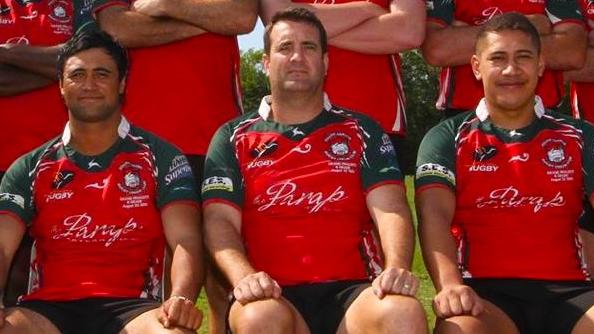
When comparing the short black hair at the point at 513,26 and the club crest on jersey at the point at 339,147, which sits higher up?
the short black hair at the point at 513,26

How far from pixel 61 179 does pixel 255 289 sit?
136 centimetres

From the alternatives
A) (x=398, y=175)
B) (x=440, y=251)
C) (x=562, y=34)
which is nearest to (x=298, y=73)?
(x=398, y=175)

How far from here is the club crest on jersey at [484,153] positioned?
20.1 feet

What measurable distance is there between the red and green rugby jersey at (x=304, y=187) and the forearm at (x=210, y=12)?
637 millimetres

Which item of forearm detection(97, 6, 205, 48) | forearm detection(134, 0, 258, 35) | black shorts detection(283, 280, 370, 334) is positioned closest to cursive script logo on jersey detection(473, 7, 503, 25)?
forearm detection(134, 0, 258, 35)

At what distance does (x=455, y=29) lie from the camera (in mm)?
6781

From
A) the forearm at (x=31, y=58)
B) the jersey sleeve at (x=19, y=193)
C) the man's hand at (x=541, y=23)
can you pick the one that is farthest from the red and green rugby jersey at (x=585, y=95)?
the jersey sleeve at (x=19, y=193)

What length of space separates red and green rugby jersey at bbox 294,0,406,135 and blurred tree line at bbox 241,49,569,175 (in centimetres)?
3942

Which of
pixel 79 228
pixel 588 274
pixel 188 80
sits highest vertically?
pixel 188 80

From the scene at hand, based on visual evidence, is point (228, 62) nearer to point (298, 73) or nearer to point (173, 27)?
point (173, 27)

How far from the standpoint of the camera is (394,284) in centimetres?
523

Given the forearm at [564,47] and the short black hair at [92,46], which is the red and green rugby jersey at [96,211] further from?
the forearm at [564,47]

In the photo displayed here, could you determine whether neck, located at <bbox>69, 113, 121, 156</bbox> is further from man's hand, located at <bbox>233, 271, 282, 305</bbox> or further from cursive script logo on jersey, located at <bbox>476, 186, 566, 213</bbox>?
cursive script logo on jersey, located at <bbox>476, 186, 566, 213</bbox>

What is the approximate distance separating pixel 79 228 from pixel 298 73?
1.41 metres
